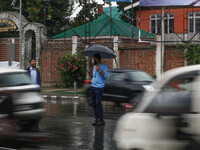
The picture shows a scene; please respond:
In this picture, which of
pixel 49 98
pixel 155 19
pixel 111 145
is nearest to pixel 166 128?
pixel 111 145

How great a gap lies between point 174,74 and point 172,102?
38 centimetres

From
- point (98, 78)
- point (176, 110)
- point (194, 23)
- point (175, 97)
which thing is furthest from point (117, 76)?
point (194, 23)

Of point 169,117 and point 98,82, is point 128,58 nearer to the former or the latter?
point 98,82

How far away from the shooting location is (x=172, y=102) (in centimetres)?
523

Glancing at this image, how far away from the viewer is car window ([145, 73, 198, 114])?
510 centimetres

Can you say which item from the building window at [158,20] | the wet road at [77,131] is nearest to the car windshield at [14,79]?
the wet road at [77,131]

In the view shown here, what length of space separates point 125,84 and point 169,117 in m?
9.05

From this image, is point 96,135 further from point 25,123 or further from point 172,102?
point 172,102

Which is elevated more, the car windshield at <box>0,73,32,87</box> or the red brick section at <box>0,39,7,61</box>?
the red brick section at <box>0,39,7,61</box>

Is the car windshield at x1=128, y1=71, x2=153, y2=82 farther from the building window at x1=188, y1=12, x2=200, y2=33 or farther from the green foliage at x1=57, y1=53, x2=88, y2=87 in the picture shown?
the building window at x1=188, y1=12, x2=200, y2=33

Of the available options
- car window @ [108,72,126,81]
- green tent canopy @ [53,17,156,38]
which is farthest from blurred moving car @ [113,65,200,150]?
green tent canopy @ [53,17,156,38]

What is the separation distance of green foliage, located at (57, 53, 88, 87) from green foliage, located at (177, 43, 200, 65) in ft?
21.2

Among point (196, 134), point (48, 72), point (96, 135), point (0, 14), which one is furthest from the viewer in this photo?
point (0, 14)

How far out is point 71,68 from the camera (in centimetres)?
2522
